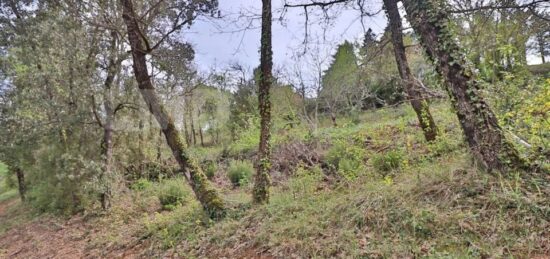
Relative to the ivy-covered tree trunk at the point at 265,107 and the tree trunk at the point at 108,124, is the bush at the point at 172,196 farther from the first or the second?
the ivy-covered tree trunk at the point at 265,107

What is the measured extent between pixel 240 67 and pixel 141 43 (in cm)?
1398

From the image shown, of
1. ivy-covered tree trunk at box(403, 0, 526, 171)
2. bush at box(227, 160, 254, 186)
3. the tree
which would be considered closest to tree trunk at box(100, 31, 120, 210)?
bush at box(227, 160, 254, 186)

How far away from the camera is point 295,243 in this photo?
369 centimetres

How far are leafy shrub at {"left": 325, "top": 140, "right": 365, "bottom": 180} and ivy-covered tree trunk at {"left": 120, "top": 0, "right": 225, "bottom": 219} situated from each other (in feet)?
6.86

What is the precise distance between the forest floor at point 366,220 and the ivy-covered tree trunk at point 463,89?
0.18 meters

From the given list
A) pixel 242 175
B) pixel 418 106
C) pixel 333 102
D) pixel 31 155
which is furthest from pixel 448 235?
pixel 333 102

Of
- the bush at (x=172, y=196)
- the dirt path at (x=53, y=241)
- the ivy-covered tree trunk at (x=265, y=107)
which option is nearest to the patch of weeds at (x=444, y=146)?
the ivy-covered tree trunk at (x=265, y=107)

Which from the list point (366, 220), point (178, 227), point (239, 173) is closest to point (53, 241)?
point (178, 227)

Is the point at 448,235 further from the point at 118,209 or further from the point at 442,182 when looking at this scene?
the point at 118,209

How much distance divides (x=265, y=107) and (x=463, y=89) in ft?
8.94

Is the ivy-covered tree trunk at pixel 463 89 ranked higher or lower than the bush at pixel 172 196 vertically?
higher

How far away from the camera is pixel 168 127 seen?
5.70 meters

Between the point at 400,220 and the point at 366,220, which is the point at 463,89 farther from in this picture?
the point at 366,220

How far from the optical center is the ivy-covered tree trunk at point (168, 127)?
530 centimetres
